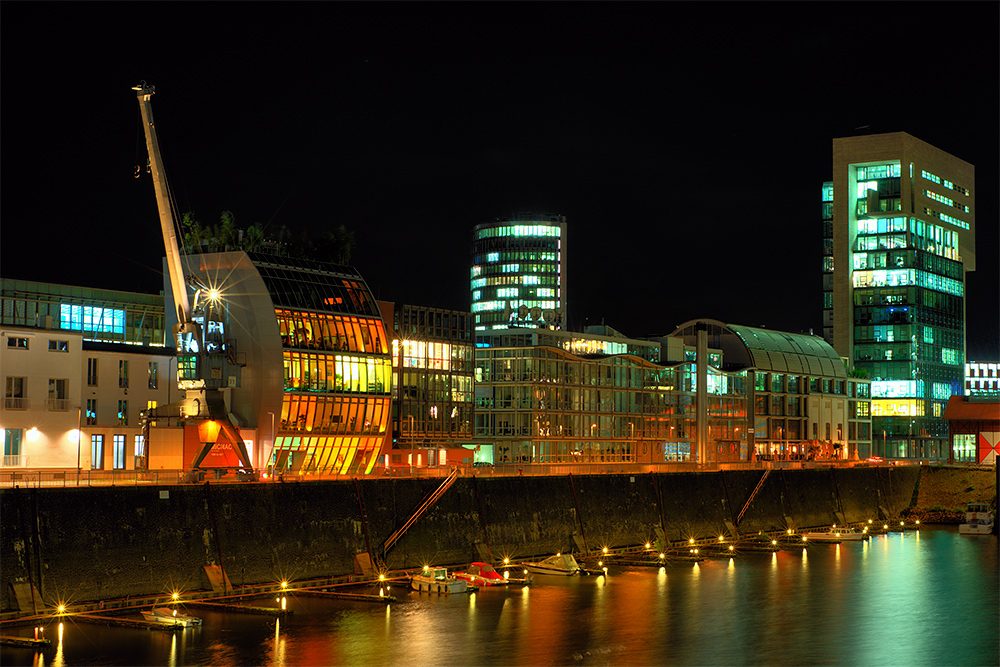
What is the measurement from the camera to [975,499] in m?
136

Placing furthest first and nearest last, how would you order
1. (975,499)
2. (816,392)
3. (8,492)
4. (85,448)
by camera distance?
(816,392) < (975,499) < (85,448) < (8,492)

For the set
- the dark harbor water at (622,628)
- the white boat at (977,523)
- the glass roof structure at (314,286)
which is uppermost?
the glass roof structure at (314,286)

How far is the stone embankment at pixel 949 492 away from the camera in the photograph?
134500mm

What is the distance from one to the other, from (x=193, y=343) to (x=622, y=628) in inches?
1525

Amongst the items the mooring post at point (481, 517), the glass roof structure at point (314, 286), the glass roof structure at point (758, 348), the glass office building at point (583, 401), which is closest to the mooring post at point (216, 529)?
the mooring post at point (481, 517)

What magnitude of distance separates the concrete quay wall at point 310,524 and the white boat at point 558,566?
8.95ft

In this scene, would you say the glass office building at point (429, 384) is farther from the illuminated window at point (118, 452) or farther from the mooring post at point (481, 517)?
the illuminated window at point (118, 452)

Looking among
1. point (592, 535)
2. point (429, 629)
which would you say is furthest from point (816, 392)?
point (429, 629)

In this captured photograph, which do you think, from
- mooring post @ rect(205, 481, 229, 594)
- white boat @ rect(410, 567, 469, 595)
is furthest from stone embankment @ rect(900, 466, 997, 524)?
mooring post @ rect(205, 481, 229, 594)

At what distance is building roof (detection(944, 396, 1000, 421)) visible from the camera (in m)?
148

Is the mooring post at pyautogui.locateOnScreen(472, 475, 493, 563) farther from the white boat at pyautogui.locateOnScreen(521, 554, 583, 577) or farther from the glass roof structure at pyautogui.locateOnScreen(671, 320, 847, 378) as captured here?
the glass roof structure at pyautogui.locateOnScreen(671, 320, 847, 378)

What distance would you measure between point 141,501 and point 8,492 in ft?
23.3

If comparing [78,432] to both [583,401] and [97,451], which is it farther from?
[583,401]

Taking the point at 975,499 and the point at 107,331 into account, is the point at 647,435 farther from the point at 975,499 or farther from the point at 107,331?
the point at 107,331
